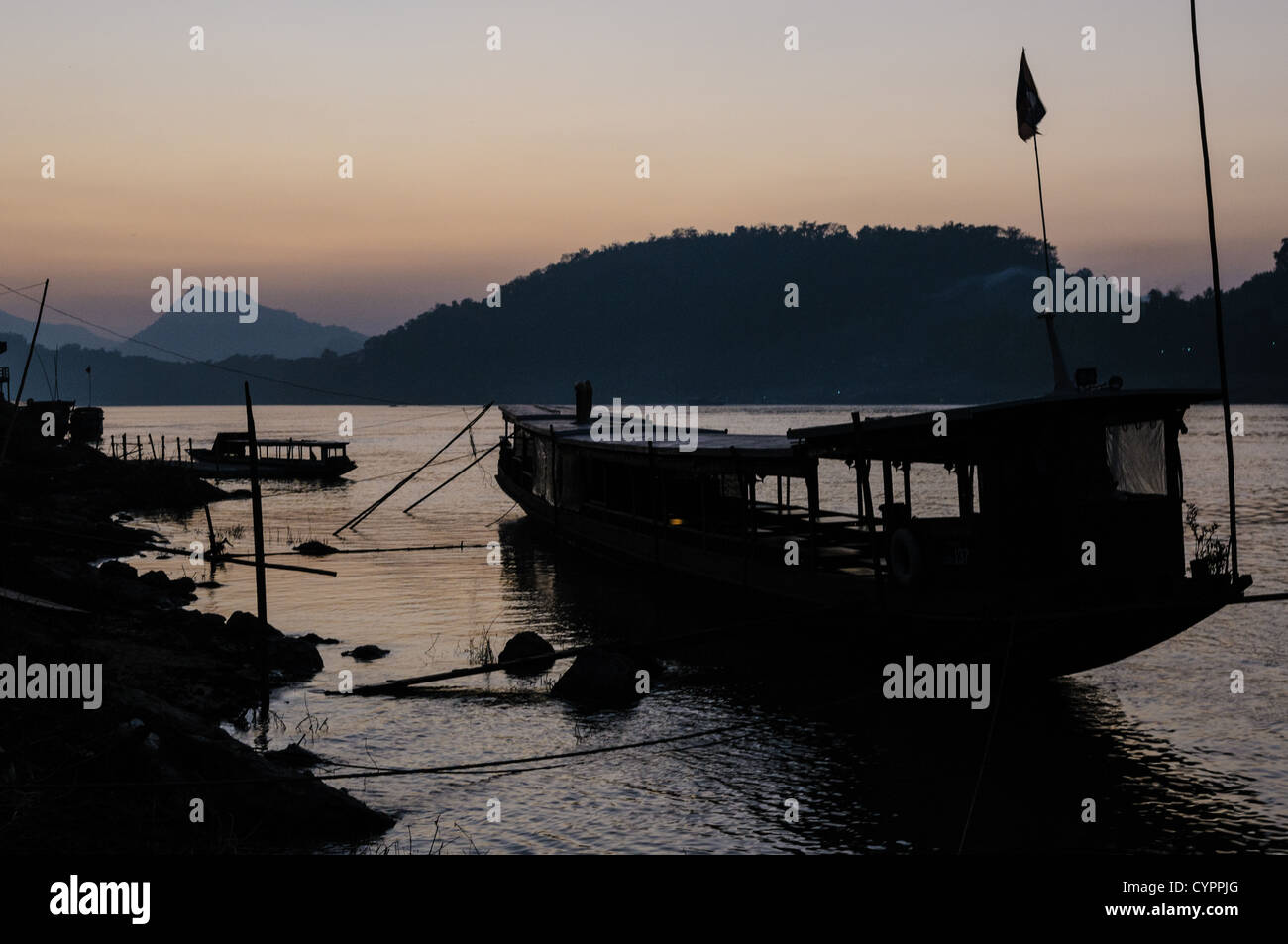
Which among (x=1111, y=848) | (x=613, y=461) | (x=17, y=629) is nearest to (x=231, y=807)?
(x=17, y=629)

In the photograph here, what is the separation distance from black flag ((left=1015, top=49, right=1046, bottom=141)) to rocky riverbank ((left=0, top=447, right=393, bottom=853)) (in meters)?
15.1

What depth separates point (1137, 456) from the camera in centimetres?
1758

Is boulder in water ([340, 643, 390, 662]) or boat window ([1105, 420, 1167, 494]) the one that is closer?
boat window ([1105, 420, 1167, 494])

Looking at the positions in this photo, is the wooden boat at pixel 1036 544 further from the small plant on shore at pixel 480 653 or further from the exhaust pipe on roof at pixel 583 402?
the exhaust pipe on roof at pixel 583 402

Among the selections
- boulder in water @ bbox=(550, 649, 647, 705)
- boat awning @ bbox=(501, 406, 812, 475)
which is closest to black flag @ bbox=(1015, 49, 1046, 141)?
boat awning @ bbox=(501, 406, 812, 475)

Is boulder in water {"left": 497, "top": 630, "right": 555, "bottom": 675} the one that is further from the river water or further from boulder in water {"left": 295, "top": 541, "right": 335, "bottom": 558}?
boulder in water {"left": 295, "top": 541, "right": 335, "bottom": 558}

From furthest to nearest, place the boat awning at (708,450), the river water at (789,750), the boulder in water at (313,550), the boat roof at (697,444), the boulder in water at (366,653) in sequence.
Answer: the boulder in water at (313,550)
the boulder in water at (366,653)
the boat roof at (697,444)
the boat awning at (708,450)
the river water at (789,750)

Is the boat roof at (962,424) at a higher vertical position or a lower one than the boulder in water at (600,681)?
higher

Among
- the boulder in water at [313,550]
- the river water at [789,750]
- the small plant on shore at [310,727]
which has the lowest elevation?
the river water at [789,750]

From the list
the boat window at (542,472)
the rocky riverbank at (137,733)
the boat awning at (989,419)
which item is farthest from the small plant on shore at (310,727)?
the boat window at (542,472)

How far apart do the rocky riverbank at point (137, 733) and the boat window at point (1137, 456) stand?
12105mm

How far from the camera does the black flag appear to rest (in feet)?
63.1

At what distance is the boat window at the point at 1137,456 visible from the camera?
1750 cm

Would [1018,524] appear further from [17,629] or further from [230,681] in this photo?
[17,629]
